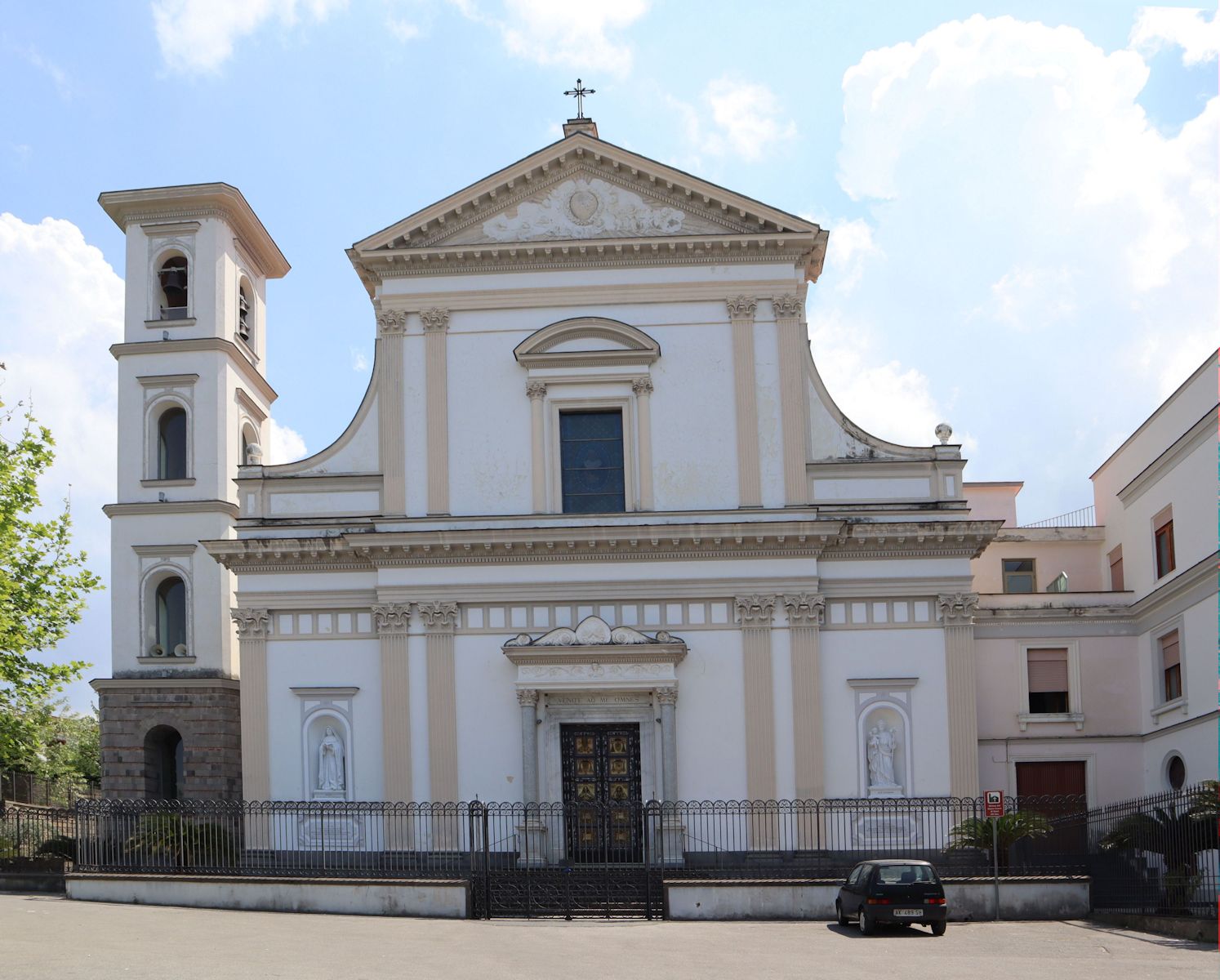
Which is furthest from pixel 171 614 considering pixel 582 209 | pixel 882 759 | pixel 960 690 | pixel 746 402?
pixel 960 690

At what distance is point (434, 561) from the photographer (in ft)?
98.4

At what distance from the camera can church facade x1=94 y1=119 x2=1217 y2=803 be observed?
2961 cm

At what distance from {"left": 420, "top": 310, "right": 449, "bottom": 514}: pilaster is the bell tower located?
6.84 metres

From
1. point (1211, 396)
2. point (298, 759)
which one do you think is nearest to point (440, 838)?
point (298, 759)

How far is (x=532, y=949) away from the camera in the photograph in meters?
19.8

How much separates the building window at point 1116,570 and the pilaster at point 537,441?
15.5 metres

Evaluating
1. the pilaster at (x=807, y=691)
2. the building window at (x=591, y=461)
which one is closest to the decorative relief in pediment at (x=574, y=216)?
the building window at (x=591, y=461)

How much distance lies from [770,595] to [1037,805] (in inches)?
346

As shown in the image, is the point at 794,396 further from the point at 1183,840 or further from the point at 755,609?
the point at 1183,840

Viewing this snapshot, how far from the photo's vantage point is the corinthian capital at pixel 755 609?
29766mm

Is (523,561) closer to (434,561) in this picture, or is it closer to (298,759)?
(434,561)

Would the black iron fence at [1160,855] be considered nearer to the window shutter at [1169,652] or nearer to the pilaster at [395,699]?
the window shutter at [1169,652]

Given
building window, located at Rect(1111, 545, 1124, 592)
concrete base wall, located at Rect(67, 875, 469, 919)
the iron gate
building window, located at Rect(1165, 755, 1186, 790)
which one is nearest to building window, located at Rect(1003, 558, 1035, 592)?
building window, located at Rect(1111, 545, 1124, 592)

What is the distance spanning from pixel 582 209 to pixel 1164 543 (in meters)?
14.6
